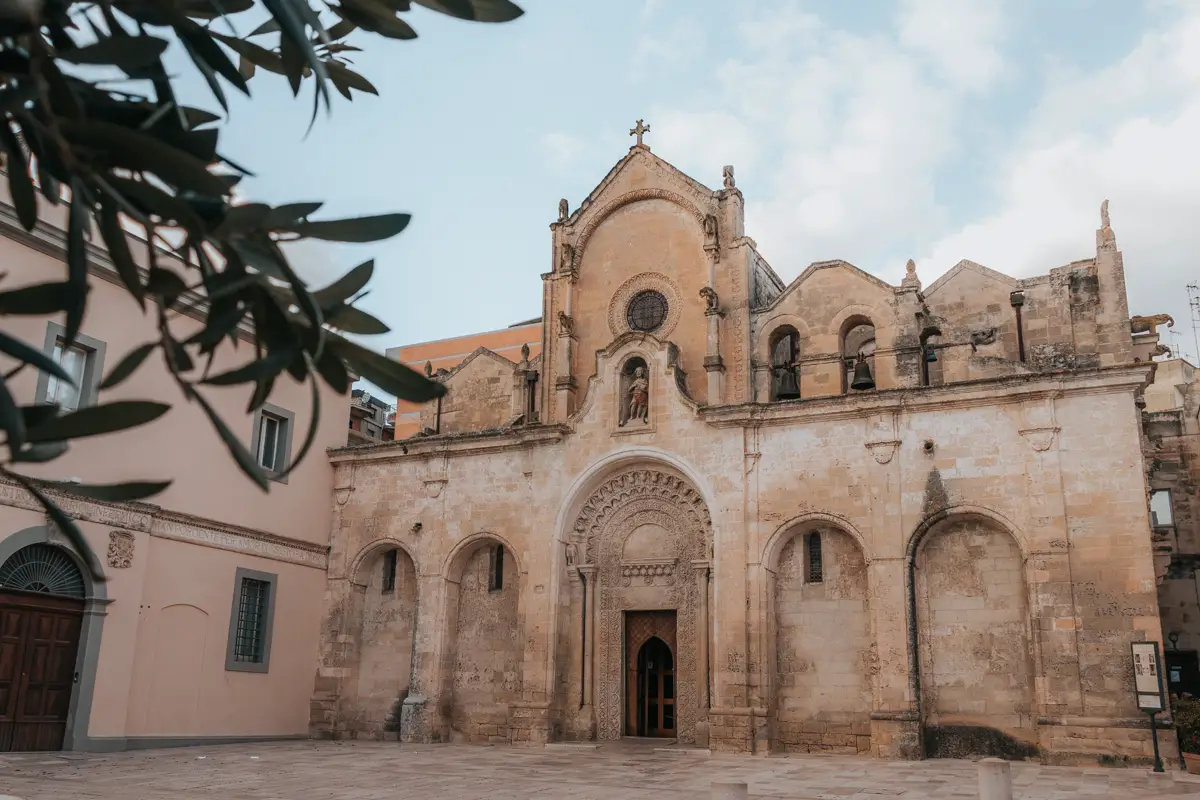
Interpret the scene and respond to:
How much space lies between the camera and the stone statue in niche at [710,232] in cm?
2106

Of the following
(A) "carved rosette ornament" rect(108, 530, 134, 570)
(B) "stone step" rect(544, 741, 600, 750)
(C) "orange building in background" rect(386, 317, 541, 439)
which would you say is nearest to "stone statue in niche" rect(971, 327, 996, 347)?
(B) "stone step" rect(544, 741, 600, 750)

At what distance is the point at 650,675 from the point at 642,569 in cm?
205

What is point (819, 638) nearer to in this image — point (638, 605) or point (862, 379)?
point (638, 605)

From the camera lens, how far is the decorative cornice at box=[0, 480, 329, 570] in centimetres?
1664

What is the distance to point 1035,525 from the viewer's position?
55.9 feet

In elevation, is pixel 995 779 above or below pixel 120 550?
below

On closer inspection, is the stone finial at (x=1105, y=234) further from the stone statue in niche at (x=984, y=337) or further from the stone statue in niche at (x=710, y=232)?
the stone statue in niche at (x=710, y=232)

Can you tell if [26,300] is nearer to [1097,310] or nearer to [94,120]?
[94,120]

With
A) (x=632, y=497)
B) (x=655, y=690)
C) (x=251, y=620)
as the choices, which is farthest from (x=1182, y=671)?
(x=251, y=620)

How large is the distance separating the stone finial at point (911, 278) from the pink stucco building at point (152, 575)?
11.0m

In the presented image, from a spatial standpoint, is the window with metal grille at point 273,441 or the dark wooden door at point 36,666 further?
the window with metal grille at point 273,441

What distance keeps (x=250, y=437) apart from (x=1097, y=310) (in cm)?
1603

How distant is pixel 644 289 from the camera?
877 inches

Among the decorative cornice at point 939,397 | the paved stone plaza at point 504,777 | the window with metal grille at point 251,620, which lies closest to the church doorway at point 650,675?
the paved stone plaza at point 504,777
